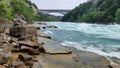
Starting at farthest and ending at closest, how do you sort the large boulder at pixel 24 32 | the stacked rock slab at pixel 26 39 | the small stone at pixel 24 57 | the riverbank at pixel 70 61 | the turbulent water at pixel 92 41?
the turbulent water at pixel 92 41
the large boulder at pixel 24 32
the stacked rock slab at pixel 26 39
the small stone at pixel 24 57
the riverbank at pixel 70 61

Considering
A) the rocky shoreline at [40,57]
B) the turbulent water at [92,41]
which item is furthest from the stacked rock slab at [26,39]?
the turbulent water at [92,41]

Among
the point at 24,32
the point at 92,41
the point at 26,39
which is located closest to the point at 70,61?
the point at 26,39

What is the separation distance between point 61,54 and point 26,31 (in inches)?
247

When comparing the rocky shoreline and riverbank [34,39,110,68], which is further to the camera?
riverbank [34,39,110,68]

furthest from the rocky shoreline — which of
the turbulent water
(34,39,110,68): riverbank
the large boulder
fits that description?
the turbulent water

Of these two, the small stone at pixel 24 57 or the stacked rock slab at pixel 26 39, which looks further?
the stacked rock slab at pixel 26 39

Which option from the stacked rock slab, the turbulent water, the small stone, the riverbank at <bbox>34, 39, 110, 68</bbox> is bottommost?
the turbulent water

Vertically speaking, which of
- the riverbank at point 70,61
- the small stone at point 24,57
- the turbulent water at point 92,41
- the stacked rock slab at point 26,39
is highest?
the stacked rock slab at point 26,39

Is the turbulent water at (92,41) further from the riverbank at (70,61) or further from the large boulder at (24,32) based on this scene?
the riverbank at (70,61)

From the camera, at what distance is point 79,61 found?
18.1 m

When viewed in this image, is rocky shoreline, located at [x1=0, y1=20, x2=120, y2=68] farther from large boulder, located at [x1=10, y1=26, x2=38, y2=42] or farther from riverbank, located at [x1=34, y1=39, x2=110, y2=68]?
large boulder, located at [x1=10, y1=26, x2=38, y2=42]

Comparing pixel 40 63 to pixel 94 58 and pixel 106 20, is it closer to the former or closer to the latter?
pixel 94 58

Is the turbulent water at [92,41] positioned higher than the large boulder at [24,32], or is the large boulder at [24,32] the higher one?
the large boulder at [24,32]

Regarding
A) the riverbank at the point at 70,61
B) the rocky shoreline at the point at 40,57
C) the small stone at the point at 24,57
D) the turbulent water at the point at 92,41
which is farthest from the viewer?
the turbulent water at the point at 92,41
